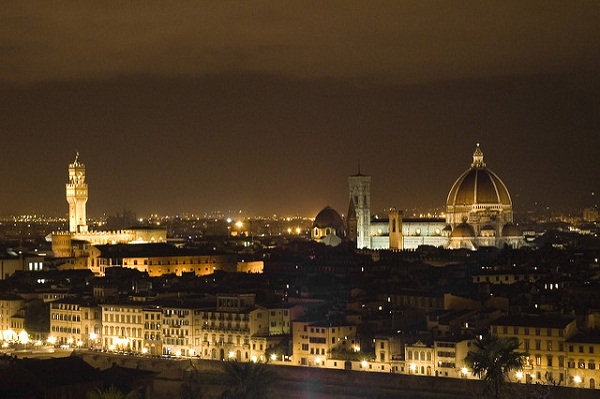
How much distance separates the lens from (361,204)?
408 ft

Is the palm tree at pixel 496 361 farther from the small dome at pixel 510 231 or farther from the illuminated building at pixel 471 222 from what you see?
the small dome at pixel 510 231

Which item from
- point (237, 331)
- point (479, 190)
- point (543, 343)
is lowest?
point (543, 343)

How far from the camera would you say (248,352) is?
60969 mm

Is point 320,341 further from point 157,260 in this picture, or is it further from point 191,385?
point 157,260

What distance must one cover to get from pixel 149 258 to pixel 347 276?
1693 cm

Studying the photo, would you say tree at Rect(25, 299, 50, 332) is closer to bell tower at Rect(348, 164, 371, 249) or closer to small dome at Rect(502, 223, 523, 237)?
small dome at Rect(502, 223, 523, 237)

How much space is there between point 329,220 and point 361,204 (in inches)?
143

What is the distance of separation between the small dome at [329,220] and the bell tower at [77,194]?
20.0 meters

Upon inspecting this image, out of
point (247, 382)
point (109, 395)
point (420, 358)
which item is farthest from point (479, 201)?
point (109, 395)

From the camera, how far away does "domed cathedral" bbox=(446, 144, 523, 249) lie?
109125mm

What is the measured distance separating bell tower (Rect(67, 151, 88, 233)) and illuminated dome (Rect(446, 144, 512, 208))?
28.2 meters

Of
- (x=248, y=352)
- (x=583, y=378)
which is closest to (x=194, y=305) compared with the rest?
(x=248, y=352)

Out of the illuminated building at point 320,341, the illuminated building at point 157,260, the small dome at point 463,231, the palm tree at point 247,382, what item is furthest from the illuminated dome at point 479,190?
the palm tree at point 247,382

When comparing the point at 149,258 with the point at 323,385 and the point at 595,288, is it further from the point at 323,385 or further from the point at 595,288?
the point at 323,385
